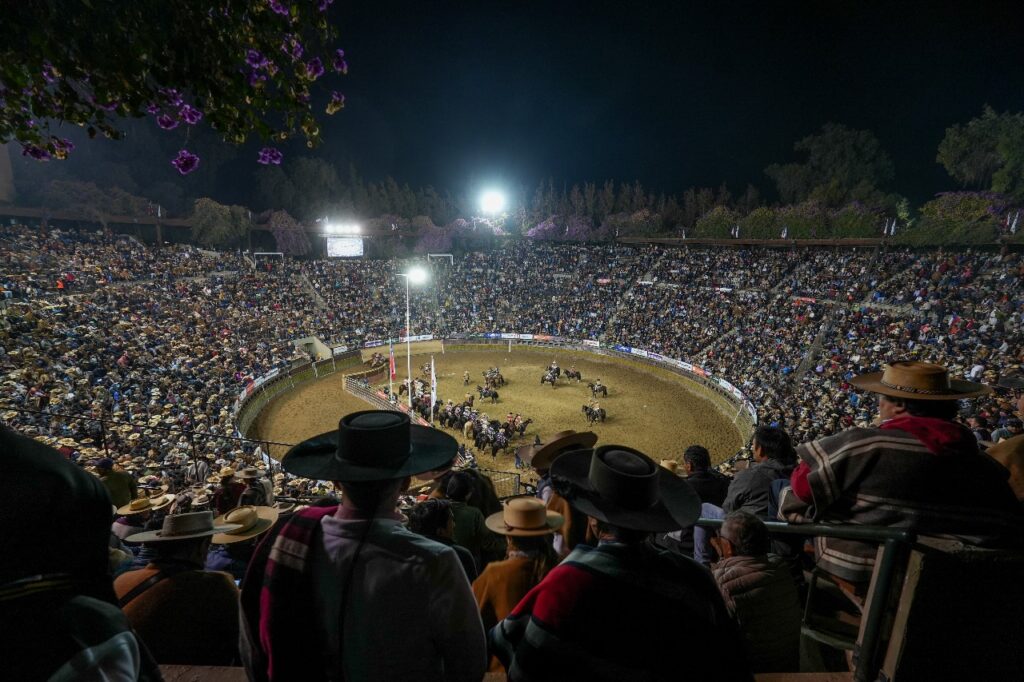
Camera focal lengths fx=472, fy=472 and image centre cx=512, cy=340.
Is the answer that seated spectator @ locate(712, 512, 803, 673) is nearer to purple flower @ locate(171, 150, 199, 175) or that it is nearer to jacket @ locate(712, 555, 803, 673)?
jacket @ locate(712, 555, 803, 673)

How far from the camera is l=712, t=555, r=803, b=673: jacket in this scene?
3141 mm

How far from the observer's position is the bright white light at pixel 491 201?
87706mm

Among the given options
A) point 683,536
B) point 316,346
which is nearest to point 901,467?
point 683,536

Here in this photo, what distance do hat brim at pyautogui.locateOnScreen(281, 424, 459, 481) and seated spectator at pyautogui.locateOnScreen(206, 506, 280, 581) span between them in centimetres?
265

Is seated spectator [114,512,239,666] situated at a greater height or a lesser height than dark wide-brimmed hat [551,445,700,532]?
lesser

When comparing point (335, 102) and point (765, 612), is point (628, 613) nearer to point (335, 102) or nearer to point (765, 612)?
point (765, 612)

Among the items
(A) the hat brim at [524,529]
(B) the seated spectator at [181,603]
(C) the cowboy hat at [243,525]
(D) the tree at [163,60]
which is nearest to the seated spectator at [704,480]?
(A) the hat brim at [524,529]

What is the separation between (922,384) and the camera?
2.81 metres

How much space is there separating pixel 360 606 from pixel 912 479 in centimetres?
280

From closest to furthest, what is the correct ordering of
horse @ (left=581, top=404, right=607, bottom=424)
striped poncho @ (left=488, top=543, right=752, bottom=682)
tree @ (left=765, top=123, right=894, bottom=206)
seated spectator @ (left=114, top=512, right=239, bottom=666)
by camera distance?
striped poncho @ (left=488, top=543, right=752, bottom=682) < seated spectator @ (left=114, top=512, right=239, bottom=666) < horse @ (left=581, top=404, right=607, bottom=424) < tree @ (left=765, top=123, right=894, bottom=206)

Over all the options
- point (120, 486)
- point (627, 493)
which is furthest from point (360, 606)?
point (120, 486)

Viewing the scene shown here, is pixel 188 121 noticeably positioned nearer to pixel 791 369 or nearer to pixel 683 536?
pixel 683 536

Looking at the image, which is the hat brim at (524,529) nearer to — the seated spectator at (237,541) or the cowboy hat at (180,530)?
the cowboy hat at (180,530)

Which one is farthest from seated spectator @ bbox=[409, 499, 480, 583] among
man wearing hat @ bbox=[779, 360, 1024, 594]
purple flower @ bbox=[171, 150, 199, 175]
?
purple flower @ bbox=[171, 150, 199, 175]
